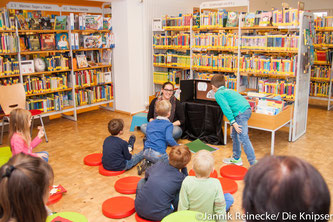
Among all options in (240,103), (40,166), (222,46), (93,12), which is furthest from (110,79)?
(40,166)

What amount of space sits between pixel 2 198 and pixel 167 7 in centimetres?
774

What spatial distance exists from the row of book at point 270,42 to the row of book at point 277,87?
25.3 inches

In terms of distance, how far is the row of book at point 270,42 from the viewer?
218 inches

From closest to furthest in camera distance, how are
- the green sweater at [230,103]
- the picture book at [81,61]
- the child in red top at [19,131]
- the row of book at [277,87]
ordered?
the child in red top at [19,131], the green sweater at [230,103], the row of book at [277,87], the picture book at [81,61]

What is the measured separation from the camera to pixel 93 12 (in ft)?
25.9

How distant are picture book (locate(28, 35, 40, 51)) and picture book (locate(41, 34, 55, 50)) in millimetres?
105

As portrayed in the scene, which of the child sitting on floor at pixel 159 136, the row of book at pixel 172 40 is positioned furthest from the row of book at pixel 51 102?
the child sitting on floor at pixel 159 136

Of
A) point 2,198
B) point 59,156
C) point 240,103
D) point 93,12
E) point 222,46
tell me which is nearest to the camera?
point 2,198

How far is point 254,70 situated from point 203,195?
3.92m

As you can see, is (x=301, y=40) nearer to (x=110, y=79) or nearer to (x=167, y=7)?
(x=167, y=7)

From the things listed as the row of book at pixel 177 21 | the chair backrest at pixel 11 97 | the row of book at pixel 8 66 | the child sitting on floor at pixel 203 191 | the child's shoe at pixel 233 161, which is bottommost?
the child's shoe at pixel 233 161

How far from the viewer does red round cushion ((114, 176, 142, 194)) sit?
156 inches

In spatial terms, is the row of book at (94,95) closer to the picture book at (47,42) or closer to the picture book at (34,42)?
the picture book at (47,42)

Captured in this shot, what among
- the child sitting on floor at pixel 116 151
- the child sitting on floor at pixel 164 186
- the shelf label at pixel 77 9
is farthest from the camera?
the shelf label at pixel 77 9
